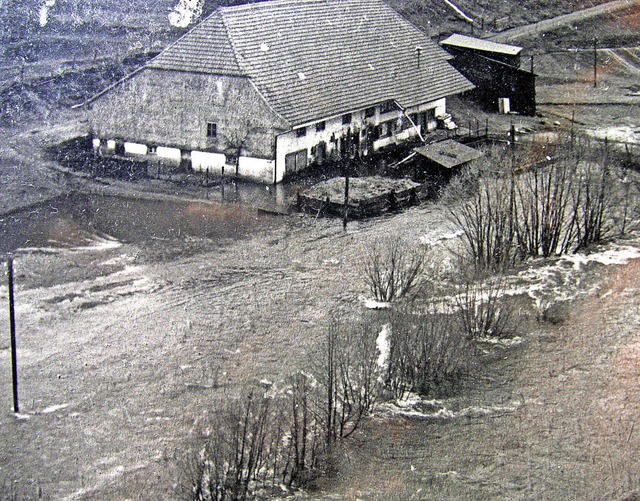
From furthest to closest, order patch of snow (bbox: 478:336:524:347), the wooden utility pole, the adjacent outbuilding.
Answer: the wooden utility pole < the adjacent outbuilding < patch of snow (bbox: 478:336:524:347)

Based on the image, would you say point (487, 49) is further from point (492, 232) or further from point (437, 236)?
point (492, 232)

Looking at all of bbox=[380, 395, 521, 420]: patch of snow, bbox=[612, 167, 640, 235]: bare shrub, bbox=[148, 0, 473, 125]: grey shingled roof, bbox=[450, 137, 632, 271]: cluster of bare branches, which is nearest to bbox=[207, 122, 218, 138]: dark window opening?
bbox=[148, 0, 473, 125]: grey shingled roof

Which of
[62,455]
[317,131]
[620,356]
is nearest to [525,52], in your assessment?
[317,131]

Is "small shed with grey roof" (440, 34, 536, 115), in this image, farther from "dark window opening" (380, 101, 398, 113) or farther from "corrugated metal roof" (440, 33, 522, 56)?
"dark window opening" (380, 101, 398, 113)

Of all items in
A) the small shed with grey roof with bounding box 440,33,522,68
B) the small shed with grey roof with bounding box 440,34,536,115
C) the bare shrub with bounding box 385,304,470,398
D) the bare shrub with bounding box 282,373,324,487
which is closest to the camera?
the bare shrub with bounding box 282,373,324,487

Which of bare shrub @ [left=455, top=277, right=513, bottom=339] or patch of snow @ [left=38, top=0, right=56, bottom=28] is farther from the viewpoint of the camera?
patch of snow @ [left=38, top=0, right=56, bottom=28]

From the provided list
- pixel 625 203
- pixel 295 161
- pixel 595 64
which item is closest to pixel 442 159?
pixel 295 161

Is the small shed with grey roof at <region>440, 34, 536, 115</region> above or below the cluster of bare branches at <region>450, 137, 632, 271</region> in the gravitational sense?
above

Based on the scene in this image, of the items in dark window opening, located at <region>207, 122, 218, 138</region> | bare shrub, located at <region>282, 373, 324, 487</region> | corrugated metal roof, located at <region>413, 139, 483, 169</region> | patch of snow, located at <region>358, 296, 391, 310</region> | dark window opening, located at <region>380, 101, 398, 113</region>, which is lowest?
bare shrub, located at <region>282, 373, 324, 487</region>

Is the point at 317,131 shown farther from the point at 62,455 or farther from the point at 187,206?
the point at 62,455
